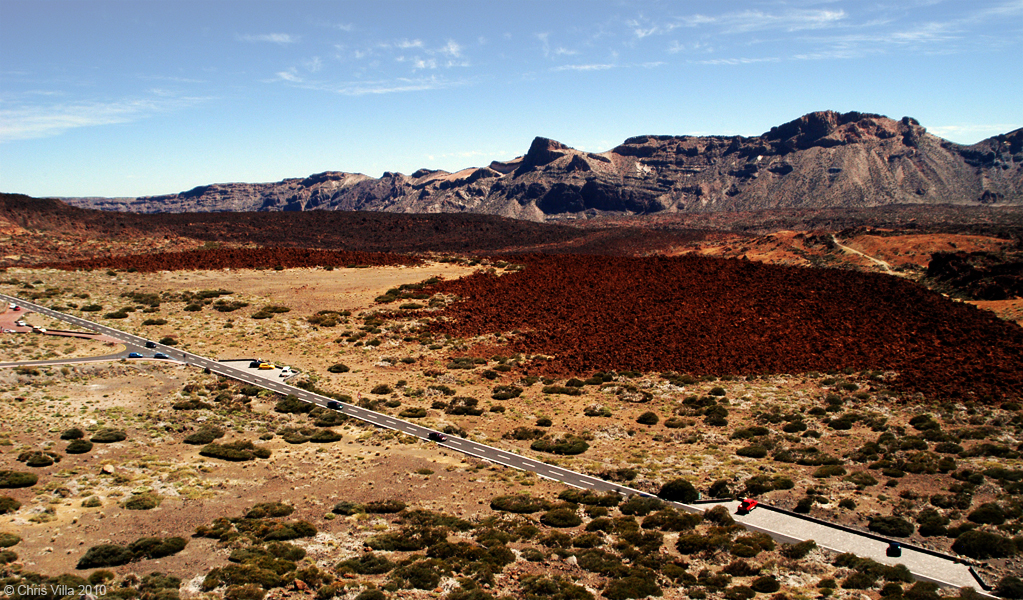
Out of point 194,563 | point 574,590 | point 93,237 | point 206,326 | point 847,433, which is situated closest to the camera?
point 574,590

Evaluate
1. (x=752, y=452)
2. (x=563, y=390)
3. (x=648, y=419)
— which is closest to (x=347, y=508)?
(x=648, y=419)

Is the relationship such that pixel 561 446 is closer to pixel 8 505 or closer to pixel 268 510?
pixel 268 510

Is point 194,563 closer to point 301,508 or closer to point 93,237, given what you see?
point 301,508

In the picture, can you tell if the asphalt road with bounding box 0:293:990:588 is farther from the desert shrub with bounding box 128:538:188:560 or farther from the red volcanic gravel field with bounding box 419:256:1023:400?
the red volcanic gravel field with bounding box 419:256:1023:400

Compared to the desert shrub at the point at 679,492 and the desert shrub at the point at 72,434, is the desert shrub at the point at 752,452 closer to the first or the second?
the desert shrub at the point at 679,492

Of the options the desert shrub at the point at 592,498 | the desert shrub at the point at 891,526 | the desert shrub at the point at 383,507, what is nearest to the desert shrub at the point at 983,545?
the desert shrub at the point at 891,526

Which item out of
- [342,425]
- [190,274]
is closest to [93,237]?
[190,274]

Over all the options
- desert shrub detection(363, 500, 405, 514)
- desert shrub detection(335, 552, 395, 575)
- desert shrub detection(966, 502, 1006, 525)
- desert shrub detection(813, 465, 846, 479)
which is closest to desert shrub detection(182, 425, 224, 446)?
desert shrub detection(363, 500, 405, 514)
